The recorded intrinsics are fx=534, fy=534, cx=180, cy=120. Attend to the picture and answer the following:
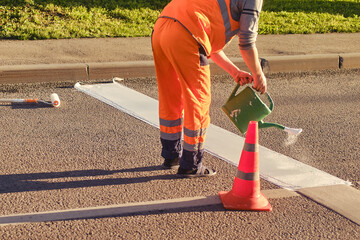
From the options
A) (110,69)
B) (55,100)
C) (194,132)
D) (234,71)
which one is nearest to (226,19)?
(234,71)

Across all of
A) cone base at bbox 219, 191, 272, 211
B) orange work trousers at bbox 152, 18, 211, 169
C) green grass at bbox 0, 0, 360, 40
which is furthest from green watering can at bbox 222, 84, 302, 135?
green grass at bbox 0, 0, 360, 40

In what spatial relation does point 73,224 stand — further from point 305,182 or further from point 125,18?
point 125,18

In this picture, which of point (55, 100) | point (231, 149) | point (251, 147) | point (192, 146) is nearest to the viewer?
point (251, 147)

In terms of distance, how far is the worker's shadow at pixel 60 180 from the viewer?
3961mm

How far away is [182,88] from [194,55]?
0.26 meters

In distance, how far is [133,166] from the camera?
14.5ft

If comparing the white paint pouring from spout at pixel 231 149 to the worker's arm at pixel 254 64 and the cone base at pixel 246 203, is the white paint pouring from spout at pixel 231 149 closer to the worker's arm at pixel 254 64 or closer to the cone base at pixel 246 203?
the cone base at pixel 246 203

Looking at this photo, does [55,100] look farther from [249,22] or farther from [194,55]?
[249,22]

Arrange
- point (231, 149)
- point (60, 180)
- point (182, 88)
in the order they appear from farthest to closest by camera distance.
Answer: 1. point (231, 149)
2. point (60, 180)
3. point (182, 88)

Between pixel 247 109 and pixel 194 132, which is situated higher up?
pixel 247 109

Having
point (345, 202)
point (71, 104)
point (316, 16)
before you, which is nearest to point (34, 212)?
point (345, 202)

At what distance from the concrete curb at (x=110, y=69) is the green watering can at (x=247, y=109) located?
136 inches

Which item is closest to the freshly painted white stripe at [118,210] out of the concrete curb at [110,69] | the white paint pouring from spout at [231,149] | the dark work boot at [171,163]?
the white paint pouring from spout at [231,149]

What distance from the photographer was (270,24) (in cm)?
1053
